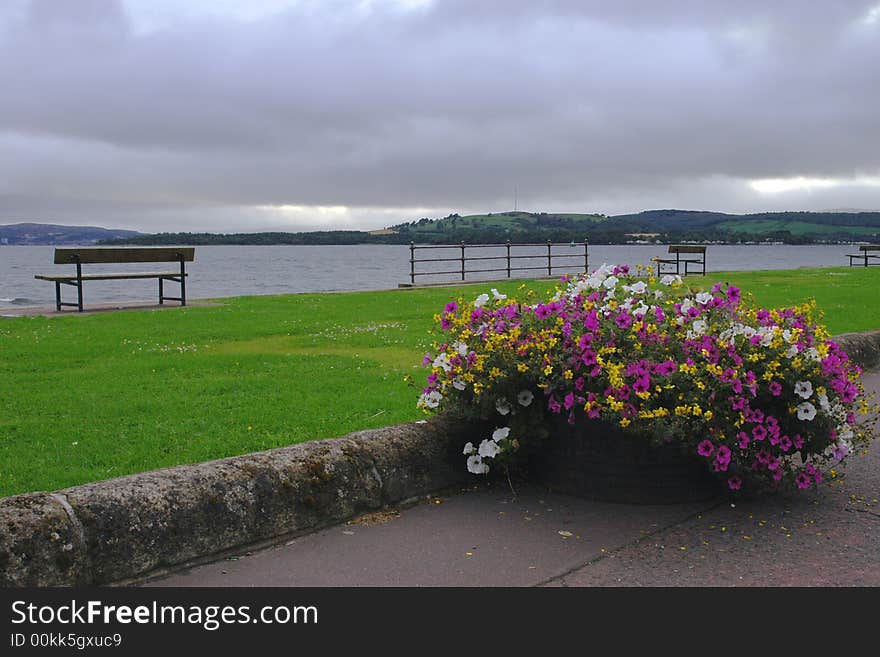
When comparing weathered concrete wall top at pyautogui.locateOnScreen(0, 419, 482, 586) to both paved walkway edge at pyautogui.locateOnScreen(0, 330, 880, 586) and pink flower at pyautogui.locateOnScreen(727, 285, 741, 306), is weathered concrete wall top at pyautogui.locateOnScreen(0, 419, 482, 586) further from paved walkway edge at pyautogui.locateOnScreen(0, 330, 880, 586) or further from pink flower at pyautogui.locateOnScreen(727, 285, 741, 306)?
pink flower at pyautogui.locateOnScreen(727, 285, 741, 306)

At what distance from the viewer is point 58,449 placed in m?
6.02

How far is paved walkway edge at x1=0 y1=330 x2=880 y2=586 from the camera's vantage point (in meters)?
3.54

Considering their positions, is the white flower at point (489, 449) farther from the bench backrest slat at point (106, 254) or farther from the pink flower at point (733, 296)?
the bench backrest slat at point (106, 254)

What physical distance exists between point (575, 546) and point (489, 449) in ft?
2.80

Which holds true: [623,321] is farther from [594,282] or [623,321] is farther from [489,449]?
[489,449]

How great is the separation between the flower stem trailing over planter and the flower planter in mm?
118

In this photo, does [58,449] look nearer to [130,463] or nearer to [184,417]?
[130,463]

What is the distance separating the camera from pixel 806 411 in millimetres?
4629

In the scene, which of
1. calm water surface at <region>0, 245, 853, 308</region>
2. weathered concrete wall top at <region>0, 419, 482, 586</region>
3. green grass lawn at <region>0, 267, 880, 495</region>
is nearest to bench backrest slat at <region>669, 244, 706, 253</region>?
calm water surface at <region>0, 245, 853, 308</region>

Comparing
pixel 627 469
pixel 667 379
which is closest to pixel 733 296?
pixel 667 379

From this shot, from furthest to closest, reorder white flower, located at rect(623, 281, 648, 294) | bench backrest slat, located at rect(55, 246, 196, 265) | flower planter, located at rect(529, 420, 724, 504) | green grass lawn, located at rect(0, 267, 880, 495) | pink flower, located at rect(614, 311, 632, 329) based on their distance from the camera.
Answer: bench backrest slat, located at rect(55, 246, 196, 265) → green grass lawn, located at rect(0, 267, 880, 495) → white flower, located at rect(623, 281, 648, 294) → pink flower, located at rect(614, 311, 632, 329) → flower planter, located at rect(529, 420, 724, 504)

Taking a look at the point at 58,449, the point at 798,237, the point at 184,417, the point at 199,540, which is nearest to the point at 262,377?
the point at 184,417

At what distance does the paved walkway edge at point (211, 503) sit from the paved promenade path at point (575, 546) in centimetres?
10
